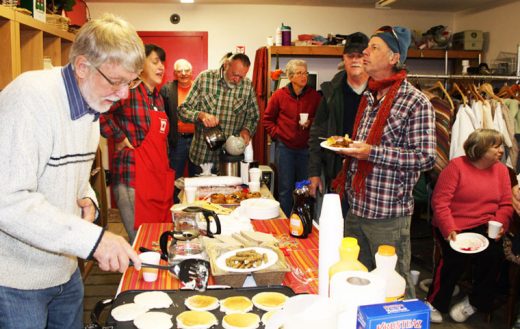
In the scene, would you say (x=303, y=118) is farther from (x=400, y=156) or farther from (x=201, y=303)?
(x=201, y=303)

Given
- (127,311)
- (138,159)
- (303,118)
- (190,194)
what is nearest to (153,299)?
(127,311)

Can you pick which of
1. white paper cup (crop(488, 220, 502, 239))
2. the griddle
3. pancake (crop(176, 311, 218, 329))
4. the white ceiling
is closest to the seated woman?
white paper cup (crop(488, 220, 502, 239))

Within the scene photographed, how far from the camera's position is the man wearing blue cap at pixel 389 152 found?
7.25 ft

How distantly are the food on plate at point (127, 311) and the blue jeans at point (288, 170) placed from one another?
3.48m

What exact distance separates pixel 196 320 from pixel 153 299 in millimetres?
183

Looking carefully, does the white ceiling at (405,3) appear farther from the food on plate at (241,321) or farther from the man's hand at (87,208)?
the food on plate at (241,321)

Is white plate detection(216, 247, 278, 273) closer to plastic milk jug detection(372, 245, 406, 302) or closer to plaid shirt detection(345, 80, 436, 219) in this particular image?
plastic milk jug detection(372, 245, 406, 302)

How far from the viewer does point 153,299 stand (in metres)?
1.42

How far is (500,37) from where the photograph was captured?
228 inches

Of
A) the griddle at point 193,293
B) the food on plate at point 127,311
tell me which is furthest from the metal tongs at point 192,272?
the food on plate at point 127,311

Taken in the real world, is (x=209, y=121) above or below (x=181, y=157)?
above

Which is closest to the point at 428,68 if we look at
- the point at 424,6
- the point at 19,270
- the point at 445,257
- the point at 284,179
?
the point at 424,6

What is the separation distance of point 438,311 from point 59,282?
8.72 feet

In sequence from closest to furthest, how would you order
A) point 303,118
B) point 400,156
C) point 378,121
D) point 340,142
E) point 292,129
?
point 400,156 < point 378,121 < point 340,142 < point 303,118 < point 292,129
